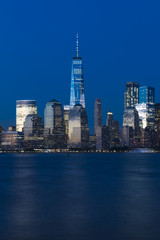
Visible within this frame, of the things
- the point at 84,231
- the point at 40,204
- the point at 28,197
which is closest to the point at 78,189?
the point at 28,197

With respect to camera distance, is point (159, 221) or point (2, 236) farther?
point (159, 221)

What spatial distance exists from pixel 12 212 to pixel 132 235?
14995 millimetres

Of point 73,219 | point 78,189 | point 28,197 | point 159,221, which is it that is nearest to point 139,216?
point 159,221

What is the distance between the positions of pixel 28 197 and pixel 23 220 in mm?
19012

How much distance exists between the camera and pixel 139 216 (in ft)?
121

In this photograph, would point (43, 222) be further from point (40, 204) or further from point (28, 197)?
point (28, 197)

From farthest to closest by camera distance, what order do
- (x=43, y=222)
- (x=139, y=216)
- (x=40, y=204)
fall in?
(x=40, y=204)
(x=139, y=216)
(x=43, y=222)

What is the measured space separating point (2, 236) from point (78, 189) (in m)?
38.2

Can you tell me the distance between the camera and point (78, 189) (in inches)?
2596

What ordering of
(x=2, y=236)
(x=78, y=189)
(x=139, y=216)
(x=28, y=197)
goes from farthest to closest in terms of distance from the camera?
(x=78, y=189) → (x=28, y=197) → (x=139, y=216) → (x=2, y=236)

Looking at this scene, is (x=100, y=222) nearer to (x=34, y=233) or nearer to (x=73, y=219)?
(x=73, y=219)

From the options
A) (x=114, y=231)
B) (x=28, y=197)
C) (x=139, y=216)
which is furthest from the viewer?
(x=28, y=197)

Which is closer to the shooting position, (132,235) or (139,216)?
(132,235)

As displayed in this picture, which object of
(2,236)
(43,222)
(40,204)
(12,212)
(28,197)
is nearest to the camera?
(2,236)
